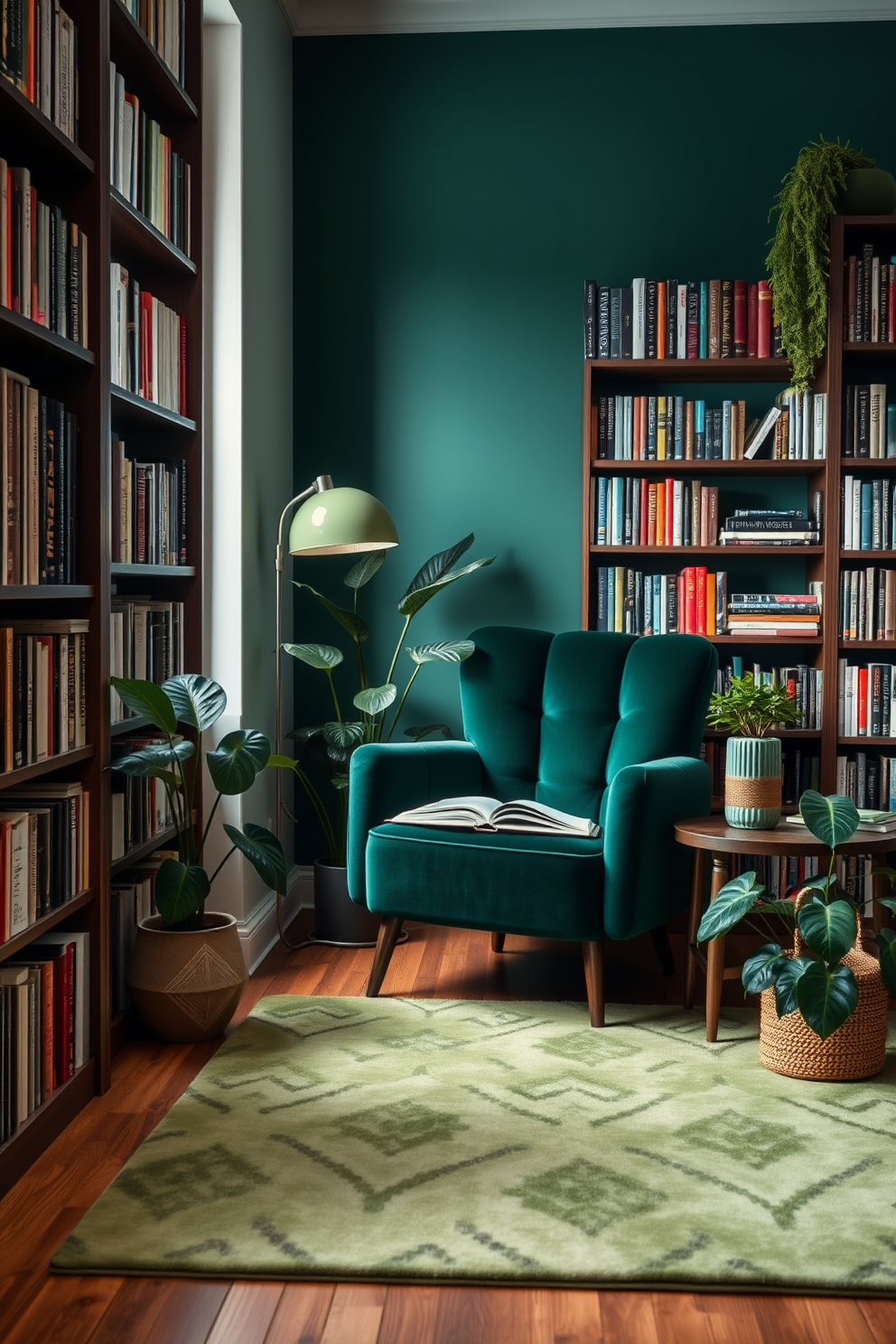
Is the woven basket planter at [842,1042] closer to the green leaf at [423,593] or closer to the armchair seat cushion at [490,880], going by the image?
the armchair seat cushion at [490,880]

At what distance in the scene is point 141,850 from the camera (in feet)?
9.23

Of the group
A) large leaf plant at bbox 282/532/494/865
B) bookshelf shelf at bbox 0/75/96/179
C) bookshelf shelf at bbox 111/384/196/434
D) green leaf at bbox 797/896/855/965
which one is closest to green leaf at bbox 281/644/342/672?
large leaf plant at bbox 282/532/494/865

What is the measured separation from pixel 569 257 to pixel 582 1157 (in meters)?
2.97

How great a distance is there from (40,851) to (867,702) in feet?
8.41

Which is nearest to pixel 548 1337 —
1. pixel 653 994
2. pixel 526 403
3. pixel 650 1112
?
pixel 650 1112

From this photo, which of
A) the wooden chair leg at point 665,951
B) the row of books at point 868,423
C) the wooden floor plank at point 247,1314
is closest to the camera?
the wooden floor plank at point 247,1314

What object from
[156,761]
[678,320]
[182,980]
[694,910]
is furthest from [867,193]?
[182,980]

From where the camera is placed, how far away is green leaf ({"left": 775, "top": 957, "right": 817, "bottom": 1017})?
2.41 metres

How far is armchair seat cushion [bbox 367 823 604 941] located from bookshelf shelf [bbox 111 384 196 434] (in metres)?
1.13

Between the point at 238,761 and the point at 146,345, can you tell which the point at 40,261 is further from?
the point at 238,761

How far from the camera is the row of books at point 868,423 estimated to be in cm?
368

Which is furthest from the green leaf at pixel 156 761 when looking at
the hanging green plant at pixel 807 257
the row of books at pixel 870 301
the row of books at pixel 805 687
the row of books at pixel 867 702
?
the row of books at pixel 870 301

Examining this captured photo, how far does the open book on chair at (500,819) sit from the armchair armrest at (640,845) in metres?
0.14

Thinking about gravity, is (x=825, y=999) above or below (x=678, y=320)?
below
